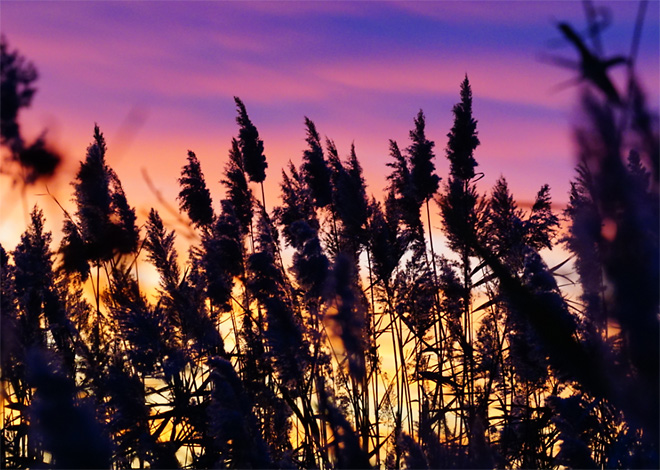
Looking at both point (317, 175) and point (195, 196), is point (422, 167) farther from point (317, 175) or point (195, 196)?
point (195, 196)

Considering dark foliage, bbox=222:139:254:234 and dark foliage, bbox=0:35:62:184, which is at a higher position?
dark foliage, bbox=222:139:254:234

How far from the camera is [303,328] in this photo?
385 cm

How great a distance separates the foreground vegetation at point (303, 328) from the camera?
3.08m

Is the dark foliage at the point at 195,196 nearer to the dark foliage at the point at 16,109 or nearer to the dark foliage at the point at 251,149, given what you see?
the dark foliage at the point at 251,149

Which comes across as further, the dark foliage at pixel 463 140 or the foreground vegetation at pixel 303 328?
the dark foliage at pixel 463 140

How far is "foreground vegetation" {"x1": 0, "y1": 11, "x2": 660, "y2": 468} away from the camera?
121 inches

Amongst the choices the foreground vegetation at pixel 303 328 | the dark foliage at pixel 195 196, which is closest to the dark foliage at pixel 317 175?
the foreground vegetation at pixel 303 328

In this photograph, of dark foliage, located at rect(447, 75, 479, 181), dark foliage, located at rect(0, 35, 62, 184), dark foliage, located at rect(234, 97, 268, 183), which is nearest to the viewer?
dark foliage, located at rect(0, 35, 62, 184)

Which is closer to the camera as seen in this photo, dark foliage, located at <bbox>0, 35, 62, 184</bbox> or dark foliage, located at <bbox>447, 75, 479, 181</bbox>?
dark foliage, located at <bbox>0, 35, 62, 184</bbox>

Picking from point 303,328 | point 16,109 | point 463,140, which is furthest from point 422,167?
point 16,109

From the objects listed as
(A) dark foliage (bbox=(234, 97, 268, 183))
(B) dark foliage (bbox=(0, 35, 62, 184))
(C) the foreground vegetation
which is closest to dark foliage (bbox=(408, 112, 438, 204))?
(C) the foreground vegetation

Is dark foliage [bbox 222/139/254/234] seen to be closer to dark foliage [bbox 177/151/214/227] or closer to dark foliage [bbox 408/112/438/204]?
dark foliage [bbox 177/151/214/227]

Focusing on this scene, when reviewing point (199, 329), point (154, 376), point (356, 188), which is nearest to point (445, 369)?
point (356, 188)

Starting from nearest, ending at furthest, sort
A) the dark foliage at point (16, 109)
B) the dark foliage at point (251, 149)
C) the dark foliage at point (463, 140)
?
the dark foliage at point (16, 109) → the dark foliage at point (463, 140) → the dark foliage at point (251, 149)
